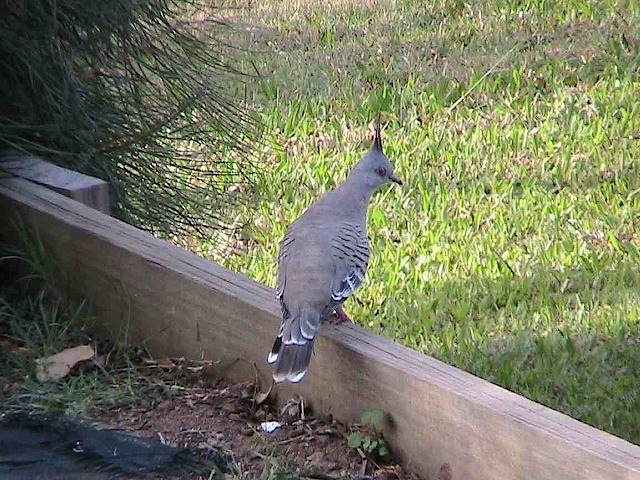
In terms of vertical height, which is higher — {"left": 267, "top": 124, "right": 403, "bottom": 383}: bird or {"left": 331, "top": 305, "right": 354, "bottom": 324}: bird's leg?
{"left": 267, "top": 124, "right": 403, "bottom": 383}: bird

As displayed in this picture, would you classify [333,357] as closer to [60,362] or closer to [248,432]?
[248,432]

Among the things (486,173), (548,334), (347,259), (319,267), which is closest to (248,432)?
(319,267)

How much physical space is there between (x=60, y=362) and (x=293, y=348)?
36.3 inches

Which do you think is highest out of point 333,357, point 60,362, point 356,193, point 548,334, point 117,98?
point 117,98

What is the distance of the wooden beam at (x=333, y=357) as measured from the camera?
2.61 metres

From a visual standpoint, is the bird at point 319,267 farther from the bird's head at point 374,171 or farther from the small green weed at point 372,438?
the small green weed at point 372,438

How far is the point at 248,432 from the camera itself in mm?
3254

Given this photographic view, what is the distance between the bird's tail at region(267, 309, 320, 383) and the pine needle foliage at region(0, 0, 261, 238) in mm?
1630

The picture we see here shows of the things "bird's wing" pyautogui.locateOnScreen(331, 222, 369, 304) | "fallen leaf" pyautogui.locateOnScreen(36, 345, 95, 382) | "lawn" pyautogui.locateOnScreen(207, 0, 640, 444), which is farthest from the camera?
"lawn" pyautogui.locateOnScreen(207, 0, 640, 444)

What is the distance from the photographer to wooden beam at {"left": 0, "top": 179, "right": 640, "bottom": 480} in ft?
8.55

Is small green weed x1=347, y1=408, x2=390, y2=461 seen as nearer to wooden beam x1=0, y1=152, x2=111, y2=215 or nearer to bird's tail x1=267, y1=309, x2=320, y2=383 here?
bird's tail x1=267, y1=309, x2=320, y2=383

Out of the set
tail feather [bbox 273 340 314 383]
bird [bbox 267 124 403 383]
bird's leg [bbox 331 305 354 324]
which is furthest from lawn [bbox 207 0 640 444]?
tail feather [bbox 273 340 314 383]

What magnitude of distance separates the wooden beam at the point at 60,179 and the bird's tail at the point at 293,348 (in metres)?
1.19

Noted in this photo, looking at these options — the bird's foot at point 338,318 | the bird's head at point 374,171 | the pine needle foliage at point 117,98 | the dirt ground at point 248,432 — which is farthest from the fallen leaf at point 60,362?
the bird's head at point 374,171
